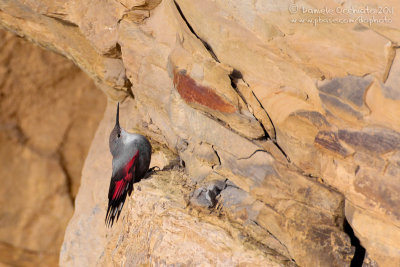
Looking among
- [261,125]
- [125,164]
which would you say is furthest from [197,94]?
[125,164]

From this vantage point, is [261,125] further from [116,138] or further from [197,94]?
[116,138]

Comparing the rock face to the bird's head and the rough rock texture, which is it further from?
the rough rock texture

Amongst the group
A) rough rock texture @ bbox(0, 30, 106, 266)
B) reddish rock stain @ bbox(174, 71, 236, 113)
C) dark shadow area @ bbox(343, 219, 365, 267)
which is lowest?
rough rock texture @ bbox(0, 30, 106, 266)

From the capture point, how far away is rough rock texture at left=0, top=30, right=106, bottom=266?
10.4ft

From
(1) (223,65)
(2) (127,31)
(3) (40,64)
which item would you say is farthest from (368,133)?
(3) (40,64)

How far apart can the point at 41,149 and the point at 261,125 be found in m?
2.12

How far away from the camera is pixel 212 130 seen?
1.92 m

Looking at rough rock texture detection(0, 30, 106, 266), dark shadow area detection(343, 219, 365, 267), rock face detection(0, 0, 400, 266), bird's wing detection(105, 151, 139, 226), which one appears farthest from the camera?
rough rock texture detection(0, 30, 106, 266)

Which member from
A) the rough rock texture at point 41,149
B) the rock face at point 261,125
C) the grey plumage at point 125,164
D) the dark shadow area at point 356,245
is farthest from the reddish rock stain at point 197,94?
the rough rock texture at point 41,149

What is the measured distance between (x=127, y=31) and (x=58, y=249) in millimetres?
1923

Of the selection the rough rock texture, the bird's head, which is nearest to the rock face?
the bird's head

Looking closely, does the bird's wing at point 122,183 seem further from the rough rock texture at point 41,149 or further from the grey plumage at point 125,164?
the rough rock texture at point 41,149

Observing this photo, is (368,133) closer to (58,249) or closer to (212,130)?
(212,130)

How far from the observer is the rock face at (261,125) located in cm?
148
